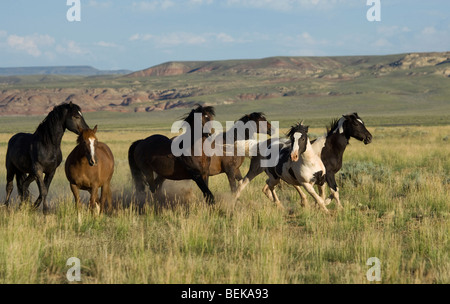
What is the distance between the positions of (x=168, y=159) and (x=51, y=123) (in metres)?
2.55

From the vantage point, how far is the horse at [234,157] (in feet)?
36.2

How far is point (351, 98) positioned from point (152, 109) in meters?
55.4

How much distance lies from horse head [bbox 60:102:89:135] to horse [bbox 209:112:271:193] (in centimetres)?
283

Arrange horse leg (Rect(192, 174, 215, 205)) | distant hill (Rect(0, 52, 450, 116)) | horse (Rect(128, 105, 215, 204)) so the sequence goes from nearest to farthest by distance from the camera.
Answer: horse leg (Rect(192, 174, 215, 205)), horse (Rect(128, 105, 215, 204)), distant hill (Rect(0, 52, 450, 116))

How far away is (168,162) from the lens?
11.1 m

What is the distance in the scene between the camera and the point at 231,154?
36.6 feet

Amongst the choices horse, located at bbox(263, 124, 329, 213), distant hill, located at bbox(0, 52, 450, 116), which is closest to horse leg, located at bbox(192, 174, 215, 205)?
horse, located at bbox(263, 124, 329, 213)

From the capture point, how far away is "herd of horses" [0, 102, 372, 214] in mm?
9273

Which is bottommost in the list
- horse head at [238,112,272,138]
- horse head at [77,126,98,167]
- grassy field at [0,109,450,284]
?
grassy field at [0,109,450,284]

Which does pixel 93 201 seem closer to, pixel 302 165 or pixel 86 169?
pixel 86 169

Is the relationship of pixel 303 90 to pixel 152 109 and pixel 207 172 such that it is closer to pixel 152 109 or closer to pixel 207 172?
pixel 152 109

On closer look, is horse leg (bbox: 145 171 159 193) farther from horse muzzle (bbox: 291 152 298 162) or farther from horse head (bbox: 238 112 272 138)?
horse muzzle (bbox: 291 152 298 162)

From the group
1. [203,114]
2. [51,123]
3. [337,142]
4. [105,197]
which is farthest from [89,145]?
[337,142]
